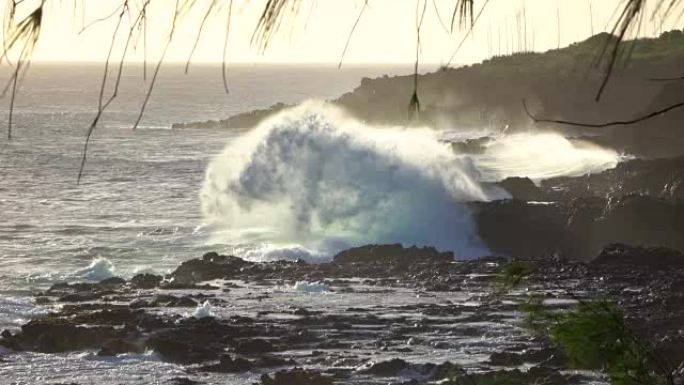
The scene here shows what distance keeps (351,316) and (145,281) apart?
22.4ft

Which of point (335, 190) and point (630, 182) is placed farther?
point (335, 190)

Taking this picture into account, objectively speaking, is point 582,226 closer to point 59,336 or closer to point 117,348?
point 117,348

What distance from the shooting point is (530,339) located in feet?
→ 65.7

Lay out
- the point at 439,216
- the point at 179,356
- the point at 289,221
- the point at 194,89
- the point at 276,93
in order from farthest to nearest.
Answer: the point at 194,89 < the point at 276,93 < the point at 289,221 < the point at 439,216 < the point at 179,356

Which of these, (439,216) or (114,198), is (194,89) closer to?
(114,198)

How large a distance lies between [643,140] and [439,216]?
15.2 m

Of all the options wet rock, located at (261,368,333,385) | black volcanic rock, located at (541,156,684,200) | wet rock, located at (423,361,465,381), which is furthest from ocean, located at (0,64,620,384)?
black volcanic rock, located at (541,156,684,200)

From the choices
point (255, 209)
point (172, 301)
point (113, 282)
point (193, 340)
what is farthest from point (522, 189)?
point (193, 340)

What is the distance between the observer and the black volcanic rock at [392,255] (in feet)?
98.3

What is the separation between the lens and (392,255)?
100 feet

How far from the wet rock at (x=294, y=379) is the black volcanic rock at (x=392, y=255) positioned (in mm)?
12387

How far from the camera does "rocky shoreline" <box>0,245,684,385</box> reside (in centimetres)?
1841

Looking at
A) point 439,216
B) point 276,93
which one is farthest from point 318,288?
point 276,93

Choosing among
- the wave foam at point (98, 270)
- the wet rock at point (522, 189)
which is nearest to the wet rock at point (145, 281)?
the wave foam at point (98, 270)
